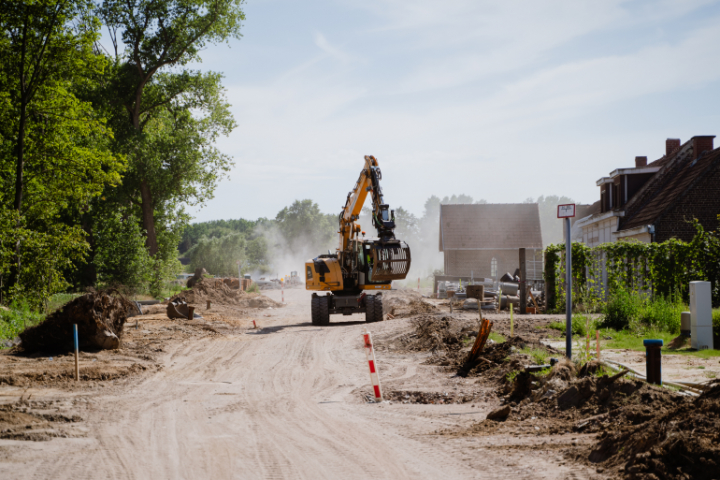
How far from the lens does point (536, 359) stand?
435 inches

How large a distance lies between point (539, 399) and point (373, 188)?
47.0 ft

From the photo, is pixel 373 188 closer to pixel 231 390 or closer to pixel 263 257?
pixel 231 390

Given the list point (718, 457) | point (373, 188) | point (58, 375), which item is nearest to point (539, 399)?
point (718, 457)

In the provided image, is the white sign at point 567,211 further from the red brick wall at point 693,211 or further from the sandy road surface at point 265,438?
the red brick wall at point 693,211

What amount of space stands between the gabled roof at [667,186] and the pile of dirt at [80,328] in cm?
2152

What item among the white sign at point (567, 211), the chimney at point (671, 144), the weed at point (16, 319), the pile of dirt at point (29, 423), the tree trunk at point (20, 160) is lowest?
the pile of dirt at point (29, 423)

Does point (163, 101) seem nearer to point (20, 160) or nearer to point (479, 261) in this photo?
point (20, 160)

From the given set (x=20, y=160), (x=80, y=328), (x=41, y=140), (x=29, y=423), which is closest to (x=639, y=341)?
(x=29, y=423)

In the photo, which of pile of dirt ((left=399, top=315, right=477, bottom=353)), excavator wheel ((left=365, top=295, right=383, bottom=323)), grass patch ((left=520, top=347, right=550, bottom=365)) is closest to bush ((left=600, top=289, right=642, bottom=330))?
pile of dirt ((left=399, top=315, right=477, bottom=353))

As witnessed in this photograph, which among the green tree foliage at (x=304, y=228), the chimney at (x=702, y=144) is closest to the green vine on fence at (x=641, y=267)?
the chimney at (x=702, y=144)

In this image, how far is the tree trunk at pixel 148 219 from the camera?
36.3m

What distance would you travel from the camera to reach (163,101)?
3628 cm

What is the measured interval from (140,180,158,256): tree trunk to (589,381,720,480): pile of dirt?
111 ft

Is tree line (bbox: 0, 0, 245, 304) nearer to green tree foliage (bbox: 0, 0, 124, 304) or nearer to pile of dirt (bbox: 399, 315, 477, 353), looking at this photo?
green tree foliage (bbox: 0, 0, 124, 304)
